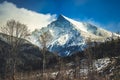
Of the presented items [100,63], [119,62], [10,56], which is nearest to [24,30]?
[10,56]

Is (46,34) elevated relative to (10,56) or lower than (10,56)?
elevated

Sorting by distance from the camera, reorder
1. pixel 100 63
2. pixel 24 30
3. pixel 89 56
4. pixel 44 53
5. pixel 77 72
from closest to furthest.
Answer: pixel 24 30 → pixel 44 53 → pixel 89 56 → pixel 77 72 → pixel 100 63

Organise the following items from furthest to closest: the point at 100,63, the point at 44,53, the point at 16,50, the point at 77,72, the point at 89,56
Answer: the point at 100,63, the point at 77,72, the point at 89,56, the point at 44,53, the point at 16,50

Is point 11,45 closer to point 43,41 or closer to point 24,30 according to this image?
point 24,30

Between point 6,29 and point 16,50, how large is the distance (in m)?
6.78

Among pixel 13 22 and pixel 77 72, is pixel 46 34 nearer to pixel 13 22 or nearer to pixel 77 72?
pixel 13 22

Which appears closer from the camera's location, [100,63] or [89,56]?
[89,56]

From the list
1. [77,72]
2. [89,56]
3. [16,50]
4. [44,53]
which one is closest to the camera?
[16,50]

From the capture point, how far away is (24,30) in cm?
6106

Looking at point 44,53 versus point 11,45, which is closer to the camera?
point 11,45

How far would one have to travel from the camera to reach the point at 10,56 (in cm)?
5922

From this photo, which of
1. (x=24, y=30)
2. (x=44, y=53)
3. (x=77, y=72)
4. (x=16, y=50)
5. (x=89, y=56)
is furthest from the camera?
(x=77, y=72)

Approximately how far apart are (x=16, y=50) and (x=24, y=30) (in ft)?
19.4

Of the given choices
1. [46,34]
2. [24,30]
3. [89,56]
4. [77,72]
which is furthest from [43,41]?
[77,72]
